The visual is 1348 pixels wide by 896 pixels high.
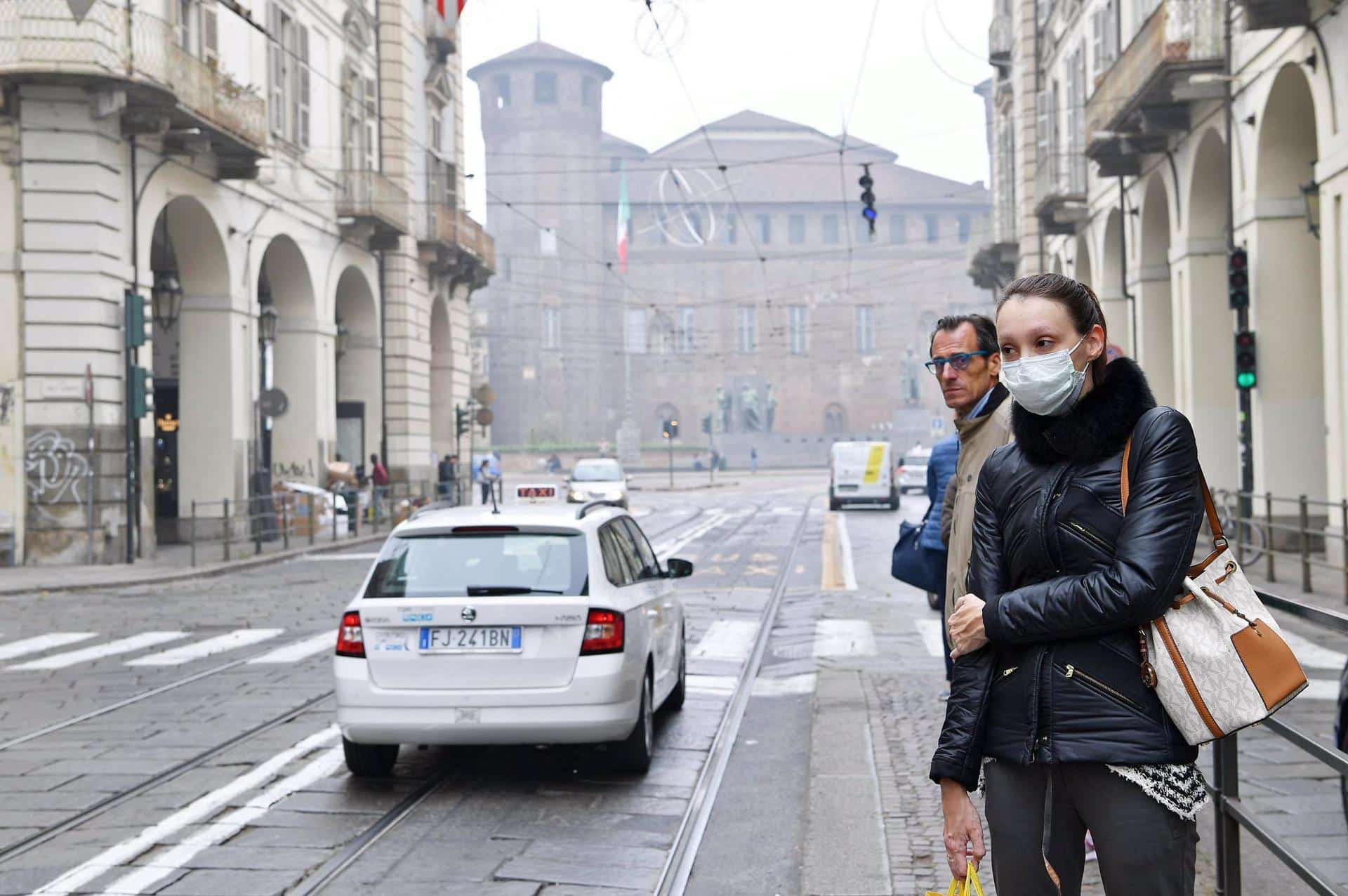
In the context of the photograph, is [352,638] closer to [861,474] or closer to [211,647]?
[211,647]

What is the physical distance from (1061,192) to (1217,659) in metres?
29.8

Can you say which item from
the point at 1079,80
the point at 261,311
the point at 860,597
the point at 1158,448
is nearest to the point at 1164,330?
the point at 1079,80

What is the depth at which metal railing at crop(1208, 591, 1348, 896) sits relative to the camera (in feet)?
12.3

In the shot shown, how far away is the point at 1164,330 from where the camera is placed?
2728cm

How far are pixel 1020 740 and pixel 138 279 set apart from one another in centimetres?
2209

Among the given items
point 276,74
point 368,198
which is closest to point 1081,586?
point 276,74

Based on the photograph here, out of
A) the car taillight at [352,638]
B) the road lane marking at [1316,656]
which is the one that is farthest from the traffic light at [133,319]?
the road lane marking at [1316,656]

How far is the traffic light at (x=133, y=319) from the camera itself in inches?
875

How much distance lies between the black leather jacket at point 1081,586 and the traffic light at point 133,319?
69.2 feet

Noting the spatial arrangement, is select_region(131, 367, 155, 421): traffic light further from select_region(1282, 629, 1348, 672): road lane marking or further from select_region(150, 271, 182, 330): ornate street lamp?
select_region(1282, 629, 1348, 672): road lane marking

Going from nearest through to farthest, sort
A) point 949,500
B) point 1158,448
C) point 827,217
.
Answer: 1. point 1158,448
2. point 949,500
3. point 827,217

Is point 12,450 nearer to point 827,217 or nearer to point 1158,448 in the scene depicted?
point 1158,448

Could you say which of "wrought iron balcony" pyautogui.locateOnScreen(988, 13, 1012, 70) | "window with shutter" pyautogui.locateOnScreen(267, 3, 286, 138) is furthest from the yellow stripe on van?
"window with shutter" pyautogui.locateOnScreen(267, 3, 286, 138)

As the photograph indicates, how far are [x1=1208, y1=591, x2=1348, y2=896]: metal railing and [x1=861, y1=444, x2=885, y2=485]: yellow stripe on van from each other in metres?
36.8
